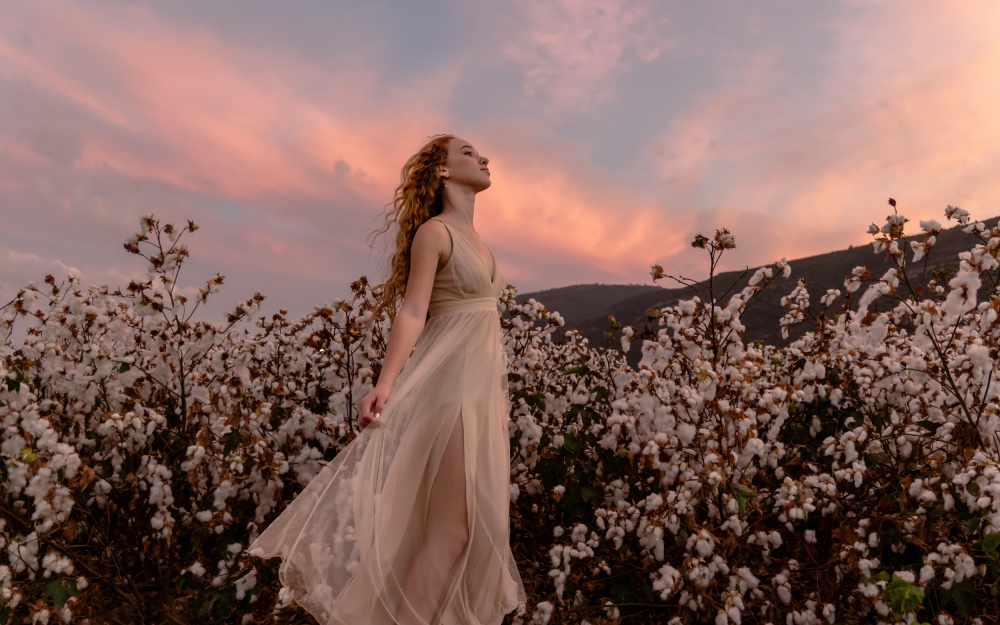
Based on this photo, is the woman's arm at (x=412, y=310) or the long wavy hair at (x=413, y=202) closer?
the woman's arm at (x=412, y=310)

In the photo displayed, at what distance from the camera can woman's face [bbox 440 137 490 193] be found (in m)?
3.33

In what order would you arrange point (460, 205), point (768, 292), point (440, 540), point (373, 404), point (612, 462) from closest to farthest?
1. point (373, 404)
2. point (440, 540)
3. point (460, 205)
4. point (612, 462)
5. point (768, 292)

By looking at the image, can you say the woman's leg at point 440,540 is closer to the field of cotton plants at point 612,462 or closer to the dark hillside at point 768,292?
the field of cotton plants at point 612,462

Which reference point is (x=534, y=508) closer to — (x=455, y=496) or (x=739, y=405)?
(x=739, y=405)

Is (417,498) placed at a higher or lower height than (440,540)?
higher

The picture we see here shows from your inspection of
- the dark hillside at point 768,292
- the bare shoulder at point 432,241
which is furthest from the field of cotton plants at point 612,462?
the dark hillside at point 768,292

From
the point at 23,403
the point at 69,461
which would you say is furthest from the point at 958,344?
the point at 23,403

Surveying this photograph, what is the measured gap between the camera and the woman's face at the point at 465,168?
3.33m

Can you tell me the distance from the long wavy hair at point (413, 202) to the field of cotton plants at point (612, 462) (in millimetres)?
933

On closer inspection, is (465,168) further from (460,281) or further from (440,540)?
(440,540)

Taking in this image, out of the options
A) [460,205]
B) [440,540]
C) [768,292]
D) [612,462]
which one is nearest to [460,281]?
[460,205]

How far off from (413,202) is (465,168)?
329 millimetres

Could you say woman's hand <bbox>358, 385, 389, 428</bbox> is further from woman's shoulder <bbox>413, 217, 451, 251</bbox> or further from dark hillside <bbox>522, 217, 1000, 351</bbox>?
dark hillside <bbox>522, 217, 1000, 351</bbox>

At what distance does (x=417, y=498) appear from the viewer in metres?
2.81
